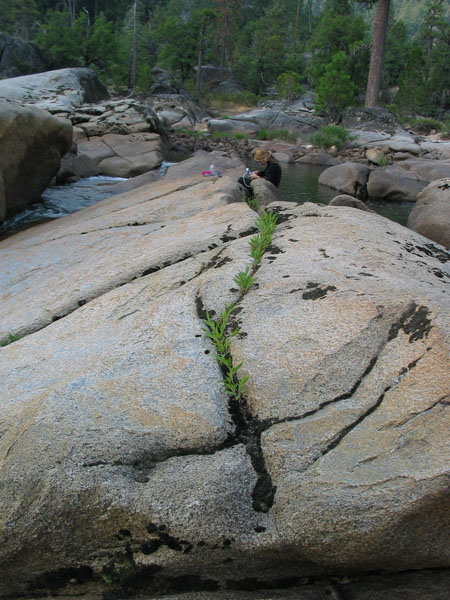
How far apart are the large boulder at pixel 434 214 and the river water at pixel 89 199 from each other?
8.59ft

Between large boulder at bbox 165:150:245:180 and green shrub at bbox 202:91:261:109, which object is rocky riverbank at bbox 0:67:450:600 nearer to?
large boulder at bbox 165:150:245:180

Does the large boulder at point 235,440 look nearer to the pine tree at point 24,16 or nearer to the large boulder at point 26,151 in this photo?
the large boulder at point 26,151

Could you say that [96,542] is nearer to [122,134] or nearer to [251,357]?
[251,357]

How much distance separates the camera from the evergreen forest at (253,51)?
44.2 m

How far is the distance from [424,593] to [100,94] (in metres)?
30.9

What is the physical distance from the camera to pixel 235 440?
244 centimetres

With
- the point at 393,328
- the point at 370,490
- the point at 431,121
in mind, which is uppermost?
the point at 393,328

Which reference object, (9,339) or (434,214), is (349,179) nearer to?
(434,214)

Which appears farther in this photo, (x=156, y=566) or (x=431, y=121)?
(x=431, y=121)

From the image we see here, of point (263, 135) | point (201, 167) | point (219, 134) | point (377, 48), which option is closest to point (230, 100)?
point (263, 135)

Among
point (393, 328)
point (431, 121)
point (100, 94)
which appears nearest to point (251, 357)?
point (393, 328)

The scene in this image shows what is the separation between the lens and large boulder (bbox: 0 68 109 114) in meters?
22.7

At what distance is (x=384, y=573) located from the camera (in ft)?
6.94

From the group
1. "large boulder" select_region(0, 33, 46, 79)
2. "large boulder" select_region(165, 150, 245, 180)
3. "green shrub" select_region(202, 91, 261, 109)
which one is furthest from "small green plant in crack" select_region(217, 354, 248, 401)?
"green shrub" select_region(202, 91, 261, 109)
